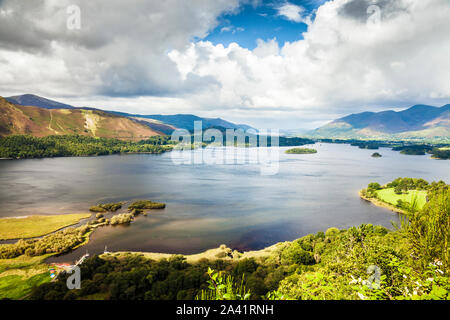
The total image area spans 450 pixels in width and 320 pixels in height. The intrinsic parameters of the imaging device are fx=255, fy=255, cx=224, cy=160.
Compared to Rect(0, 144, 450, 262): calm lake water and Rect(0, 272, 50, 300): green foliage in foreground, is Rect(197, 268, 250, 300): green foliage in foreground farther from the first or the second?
Rect(0, 144, 450, 262): calm lake water

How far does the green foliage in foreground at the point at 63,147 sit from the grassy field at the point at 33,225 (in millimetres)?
85338

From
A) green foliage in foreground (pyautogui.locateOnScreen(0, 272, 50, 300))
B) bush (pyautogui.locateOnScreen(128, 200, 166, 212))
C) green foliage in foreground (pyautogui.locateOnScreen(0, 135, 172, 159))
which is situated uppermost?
green foliage in foreground (pyautogui.locateOnScreen(0, 135, 172, 159))

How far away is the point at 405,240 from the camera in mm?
6125

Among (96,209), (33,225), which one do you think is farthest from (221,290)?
(96,209)

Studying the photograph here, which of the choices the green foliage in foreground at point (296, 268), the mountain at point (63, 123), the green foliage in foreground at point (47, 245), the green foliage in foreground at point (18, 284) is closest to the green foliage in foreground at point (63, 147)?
Answer: the mountain at point (63, 123)

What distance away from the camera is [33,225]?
34.8m

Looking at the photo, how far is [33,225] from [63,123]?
485ft

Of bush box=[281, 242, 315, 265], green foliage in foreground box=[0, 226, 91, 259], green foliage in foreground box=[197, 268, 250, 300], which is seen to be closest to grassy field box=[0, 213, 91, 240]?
green foliage in foreground box=[0, 226, 91, 259]

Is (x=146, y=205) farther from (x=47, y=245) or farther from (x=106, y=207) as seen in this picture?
(x=47, y=245)

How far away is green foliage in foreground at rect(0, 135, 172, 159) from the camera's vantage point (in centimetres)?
10594

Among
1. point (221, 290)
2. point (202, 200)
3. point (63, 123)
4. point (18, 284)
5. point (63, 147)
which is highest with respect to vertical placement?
point (63, 123)

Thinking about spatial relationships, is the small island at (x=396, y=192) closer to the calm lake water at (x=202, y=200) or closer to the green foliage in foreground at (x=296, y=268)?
the calm lake water at (x=202, y=200)

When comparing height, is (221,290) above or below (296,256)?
above

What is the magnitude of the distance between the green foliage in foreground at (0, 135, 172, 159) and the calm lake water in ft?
91.8
